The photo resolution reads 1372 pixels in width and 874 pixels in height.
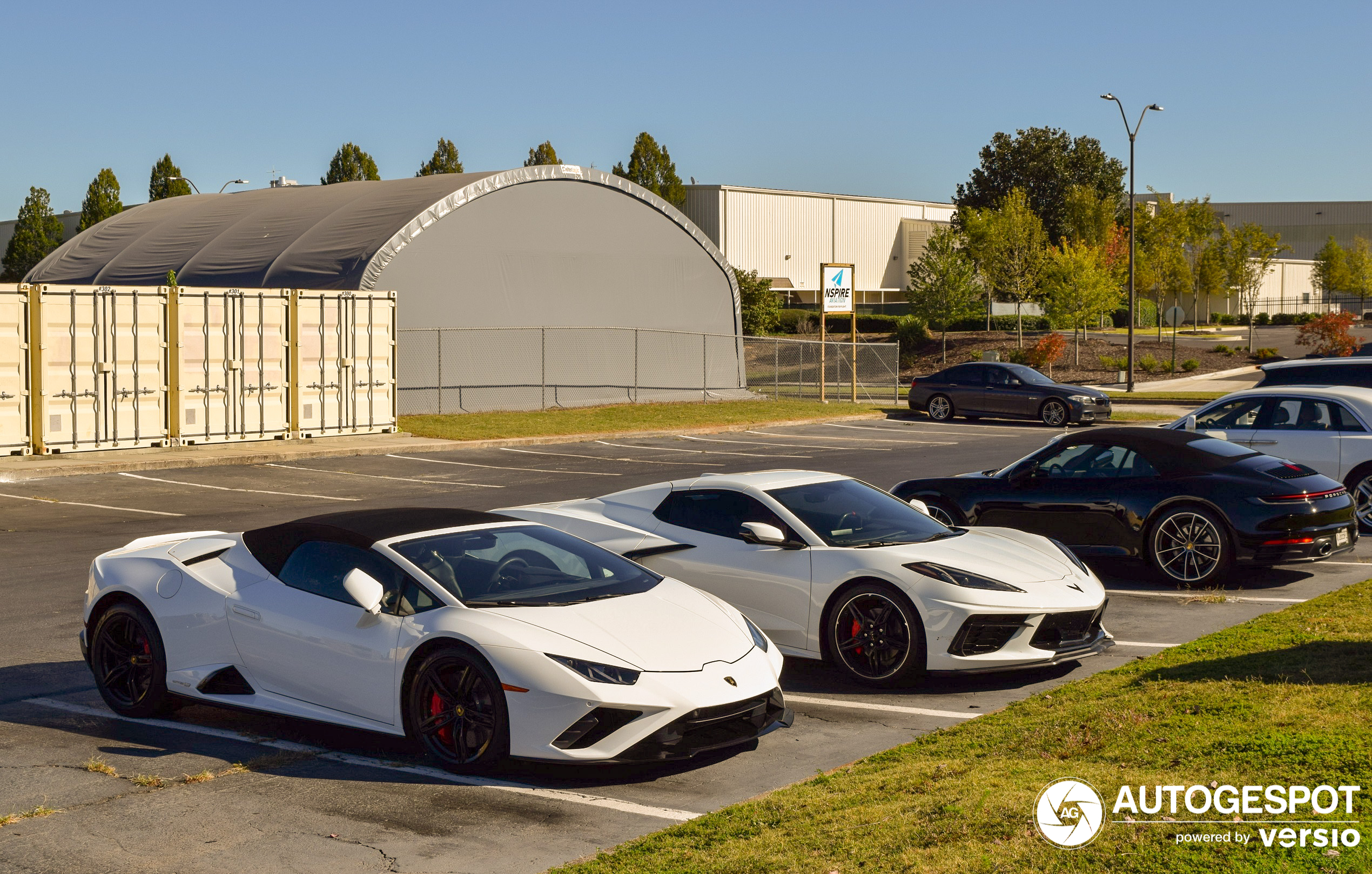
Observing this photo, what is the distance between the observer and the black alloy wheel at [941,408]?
35125mm

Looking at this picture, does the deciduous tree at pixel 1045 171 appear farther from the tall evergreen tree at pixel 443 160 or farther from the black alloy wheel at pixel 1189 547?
the black alloy wheel at pixel 1189 547

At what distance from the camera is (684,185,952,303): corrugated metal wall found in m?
74.5

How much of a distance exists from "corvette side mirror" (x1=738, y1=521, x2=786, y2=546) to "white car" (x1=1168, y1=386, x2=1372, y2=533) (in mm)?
6948

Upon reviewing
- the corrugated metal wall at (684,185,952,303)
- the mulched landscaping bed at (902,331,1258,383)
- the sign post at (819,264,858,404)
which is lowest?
the mulched landscaping bed at (902,331,1258,383)

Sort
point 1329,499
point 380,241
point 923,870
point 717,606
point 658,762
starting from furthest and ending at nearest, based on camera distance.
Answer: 1. point 380,241
2. point 1329,499
3. point 717,606
4. point 658,762
5. point 923,870

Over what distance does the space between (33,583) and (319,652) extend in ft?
20.6

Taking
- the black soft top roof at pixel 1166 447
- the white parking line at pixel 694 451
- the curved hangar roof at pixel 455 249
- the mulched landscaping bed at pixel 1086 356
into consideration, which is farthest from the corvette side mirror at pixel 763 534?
the mulched landscaping bed at pixel 1086 356

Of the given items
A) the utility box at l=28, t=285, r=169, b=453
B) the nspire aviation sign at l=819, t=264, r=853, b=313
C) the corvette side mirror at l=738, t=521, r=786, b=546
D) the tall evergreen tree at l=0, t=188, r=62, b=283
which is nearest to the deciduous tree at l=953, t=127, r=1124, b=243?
the nspire aviation sign at l=819, t=264, r=853, b=313

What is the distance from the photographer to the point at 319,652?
6801mm

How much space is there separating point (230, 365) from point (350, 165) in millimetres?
57878

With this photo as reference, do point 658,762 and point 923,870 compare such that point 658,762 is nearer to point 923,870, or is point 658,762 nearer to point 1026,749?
point 1026,749

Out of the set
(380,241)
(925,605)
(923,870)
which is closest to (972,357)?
(380,241)

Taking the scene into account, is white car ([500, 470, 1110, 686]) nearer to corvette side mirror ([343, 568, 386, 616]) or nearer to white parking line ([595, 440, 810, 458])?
corvette side mirror ([343, 568, 386, 616])

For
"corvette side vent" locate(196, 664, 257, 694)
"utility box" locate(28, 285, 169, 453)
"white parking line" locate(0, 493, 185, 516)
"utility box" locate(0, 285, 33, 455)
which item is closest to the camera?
"corvette side vent" locate(196, 664, 257, 694)
